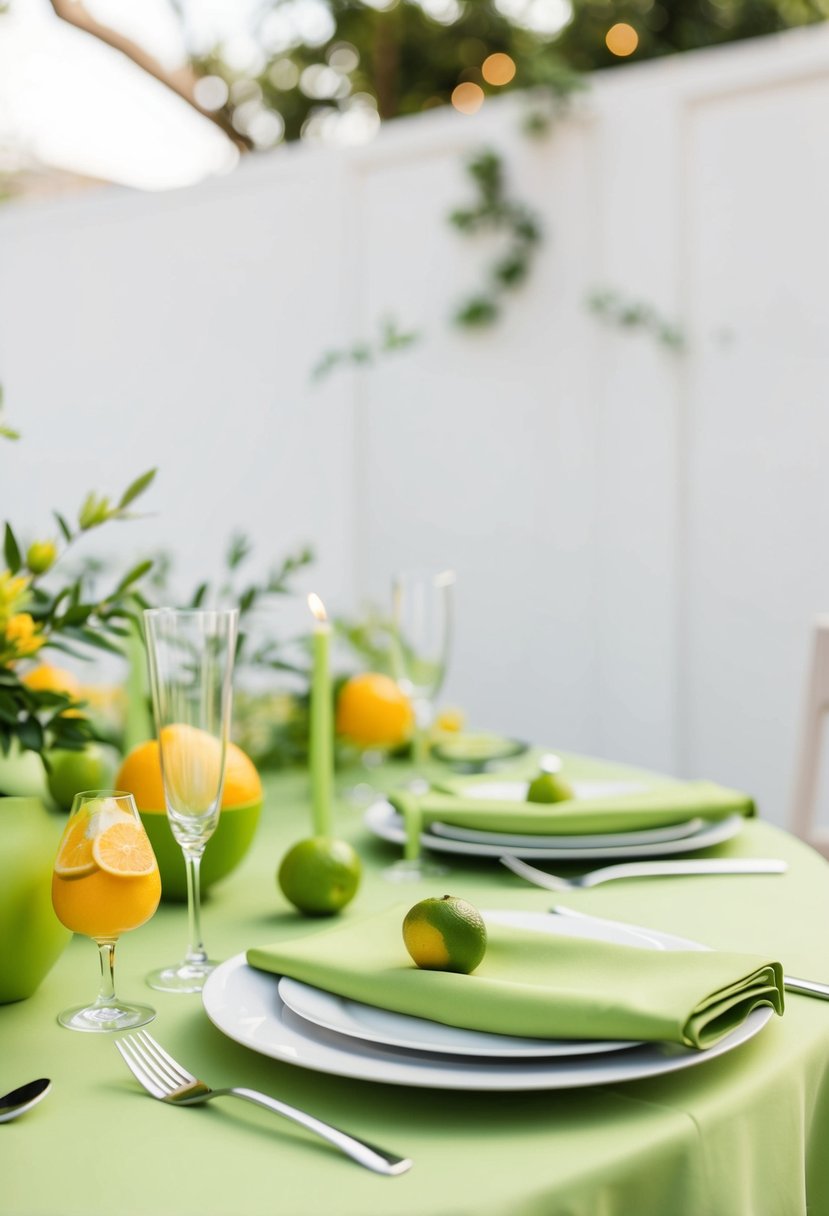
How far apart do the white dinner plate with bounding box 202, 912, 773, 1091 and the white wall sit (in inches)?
121

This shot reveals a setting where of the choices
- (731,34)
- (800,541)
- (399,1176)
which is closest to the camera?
(399,1176)

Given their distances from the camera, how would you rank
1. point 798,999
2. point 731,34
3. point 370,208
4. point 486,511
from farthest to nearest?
point 731,34 → point 370,208 → point 486,511 → point 798,999

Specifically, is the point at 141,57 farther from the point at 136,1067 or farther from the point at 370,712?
the point at 136,1067

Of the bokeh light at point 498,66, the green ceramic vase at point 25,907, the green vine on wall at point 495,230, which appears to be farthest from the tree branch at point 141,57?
the green ceramic vase at point 25,907

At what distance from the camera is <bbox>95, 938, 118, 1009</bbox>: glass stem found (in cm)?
83

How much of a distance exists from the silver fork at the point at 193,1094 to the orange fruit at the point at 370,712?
926mm

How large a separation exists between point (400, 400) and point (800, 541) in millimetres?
1666

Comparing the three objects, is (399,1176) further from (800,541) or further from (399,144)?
(399,144)

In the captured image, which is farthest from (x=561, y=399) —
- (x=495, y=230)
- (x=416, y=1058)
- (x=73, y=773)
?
(x=416, y=1058)

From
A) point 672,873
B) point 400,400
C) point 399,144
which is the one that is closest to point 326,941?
point 672,873

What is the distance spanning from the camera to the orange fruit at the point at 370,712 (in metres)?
1.71

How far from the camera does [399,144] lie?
456 cm

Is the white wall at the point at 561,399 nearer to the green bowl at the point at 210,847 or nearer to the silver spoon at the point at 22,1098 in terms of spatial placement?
the green bowl at the point at 210,847

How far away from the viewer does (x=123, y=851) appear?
32.4 inches
